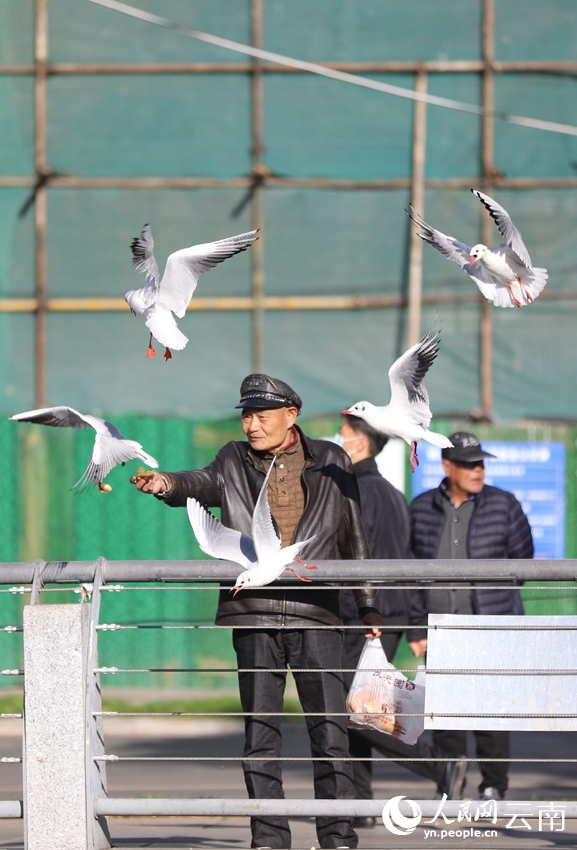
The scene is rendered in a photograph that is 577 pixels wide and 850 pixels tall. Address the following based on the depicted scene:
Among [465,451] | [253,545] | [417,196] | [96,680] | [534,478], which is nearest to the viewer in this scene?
[96,680]

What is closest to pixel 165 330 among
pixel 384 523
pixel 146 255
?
pixel 146 255

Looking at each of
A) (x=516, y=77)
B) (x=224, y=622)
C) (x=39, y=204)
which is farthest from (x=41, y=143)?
(x=224, y=622)

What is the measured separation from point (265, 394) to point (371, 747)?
2.09 meters

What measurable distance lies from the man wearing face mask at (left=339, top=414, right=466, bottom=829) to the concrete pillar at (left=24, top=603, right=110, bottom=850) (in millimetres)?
1982

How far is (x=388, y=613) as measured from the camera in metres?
7.11

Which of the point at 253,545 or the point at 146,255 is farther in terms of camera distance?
the point at 146,255

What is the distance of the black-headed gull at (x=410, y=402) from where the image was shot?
18.8 feet

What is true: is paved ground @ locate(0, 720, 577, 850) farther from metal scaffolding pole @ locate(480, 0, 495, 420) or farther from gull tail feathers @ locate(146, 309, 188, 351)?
metal scaffolding pole @ locate(480, 0, 495, 420)

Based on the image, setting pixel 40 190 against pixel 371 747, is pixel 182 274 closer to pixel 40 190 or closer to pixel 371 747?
pixel 371 747

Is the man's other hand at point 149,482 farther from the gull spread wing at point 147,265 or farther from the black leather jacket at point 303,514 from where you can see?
the gull spread wing at point 147,265

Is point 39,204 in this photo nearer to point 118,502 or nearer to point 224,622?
point 118,502

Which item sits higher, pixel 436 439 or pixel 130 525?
pixel 130 525

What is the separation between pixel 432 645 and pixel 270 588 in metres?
0.65

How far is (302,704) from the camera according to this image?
215 inches
